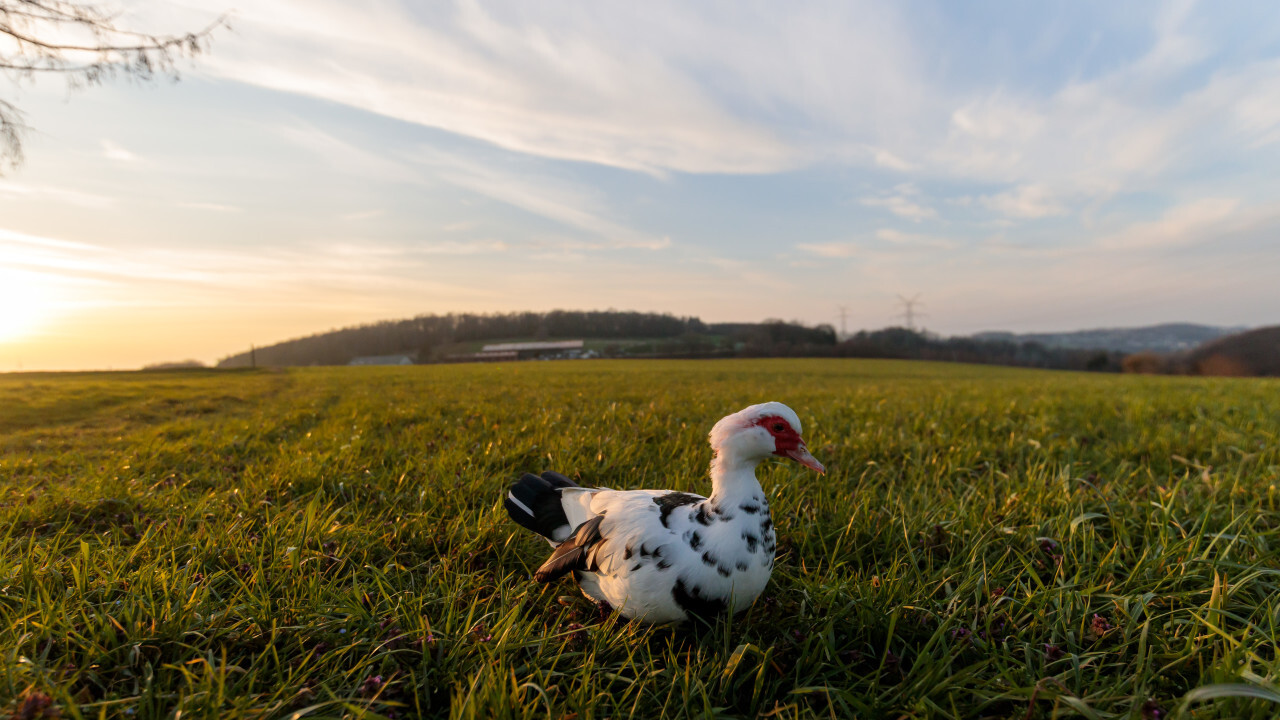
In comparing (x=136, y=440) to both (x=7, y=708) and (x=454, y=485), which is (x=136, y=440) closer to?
(x=454, y=485)

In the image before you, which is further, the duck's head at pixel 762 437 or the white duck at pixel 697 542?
the duck's head at pixel 762 437

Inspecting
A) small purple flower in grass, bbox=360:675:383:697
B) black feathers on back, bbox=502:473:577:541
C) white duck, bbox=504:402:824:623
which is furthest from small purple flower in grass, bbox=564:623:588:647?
small purple flower in grass, bbox=360:675:383:697

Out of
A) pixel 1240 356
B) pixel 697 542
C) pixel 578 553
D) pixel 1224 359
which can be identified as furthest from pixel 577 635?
pixel 1240 356

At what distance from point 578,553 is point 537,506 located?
2.45ft

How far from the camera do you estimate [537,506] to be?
3.59 m

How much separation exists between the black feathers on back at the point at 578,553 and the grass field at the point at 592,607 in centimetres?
23

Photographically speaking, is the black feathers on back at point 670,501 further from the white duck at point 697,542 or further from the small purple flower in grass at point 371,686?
the small purple flower in grass at point 371,686

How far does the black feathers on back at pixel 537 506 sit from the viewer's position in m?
3.49

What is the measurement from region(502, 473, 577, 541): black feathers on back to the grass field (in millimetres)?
317

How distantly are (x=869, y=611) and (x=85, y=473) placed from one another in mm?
7813

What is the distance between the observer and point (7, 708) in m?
2.00

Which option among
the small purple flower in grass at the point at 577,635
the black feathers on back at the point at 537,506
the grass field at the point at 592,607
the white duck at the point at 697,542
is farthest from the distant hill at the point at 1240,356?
the small purple flower in grass at the point at 577,635

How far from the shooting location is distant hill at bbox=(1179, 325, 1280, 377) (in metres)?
78.3

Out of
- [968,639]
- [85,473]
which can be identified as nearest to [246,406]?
[85,473]
